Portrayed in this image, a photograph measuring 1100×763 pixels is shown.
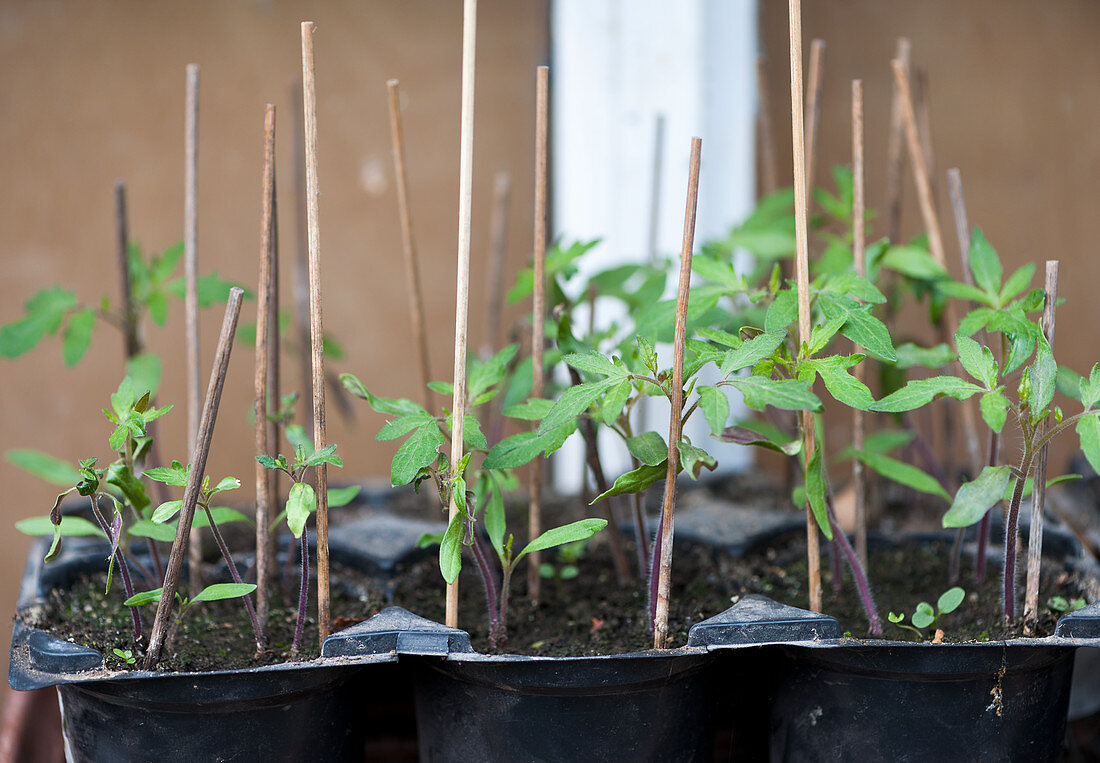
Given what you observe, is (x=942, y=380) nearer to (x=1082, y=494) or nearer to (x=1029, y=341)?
(x=1029, y=341)

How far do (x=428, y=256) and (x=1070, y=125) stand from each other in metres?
1.32

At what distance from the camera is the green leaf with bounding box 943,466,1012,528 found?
2.69 feet

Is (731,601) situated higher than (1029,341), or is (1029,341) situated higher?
(1029,341)

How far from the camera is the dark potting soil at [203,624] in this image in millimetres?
887

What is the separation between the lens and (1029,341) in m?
0.89

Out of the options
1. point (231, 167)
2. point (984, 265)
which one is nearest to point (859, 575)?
point (984, 265)

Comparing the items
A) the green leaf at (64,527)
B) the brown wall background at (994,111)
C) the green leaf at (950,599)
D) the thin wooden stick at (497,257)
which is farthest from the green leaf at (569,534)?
the brown wall background at (994,111)

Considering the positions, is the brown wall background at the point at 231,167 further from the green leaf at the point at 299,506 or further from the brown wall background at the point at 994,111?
the green leaf at the point at 299,506

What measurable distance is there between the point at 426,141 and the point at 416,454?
114cm

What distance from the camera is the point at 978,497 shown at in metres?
0.83

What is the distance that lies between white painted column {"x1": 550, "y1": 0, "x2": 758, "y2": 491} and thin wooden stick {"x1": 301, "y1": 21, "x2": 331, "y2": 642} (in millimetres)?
802

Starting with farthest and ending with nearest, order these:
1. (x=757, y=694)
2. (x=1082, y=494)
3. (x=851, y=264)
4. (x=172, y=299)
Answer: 1. (x=172, y=299)
2. (x=1082, y=494)
3. (x=851, y=264)
4. (x=757, y=694)

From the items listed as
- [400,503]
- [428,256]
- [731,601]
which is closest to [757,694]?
[731,601]

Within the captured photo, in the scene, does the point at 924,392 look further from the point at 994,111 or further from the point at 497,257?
the point at 994,111
